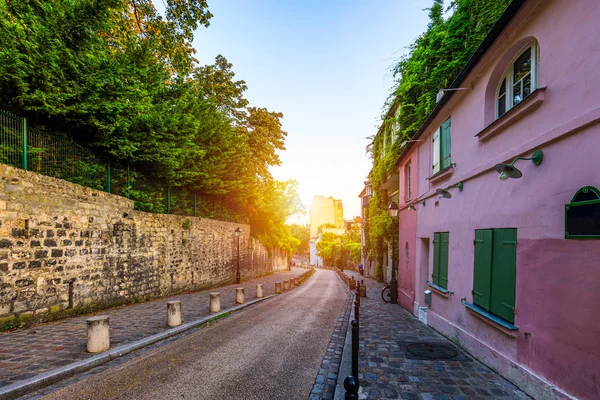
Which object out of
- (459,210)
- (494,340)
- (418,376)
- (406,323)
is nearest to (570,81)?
(459,210)

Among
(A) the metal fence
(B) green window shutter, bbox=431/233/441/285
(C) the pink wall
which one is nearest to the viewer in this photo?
(A) the metal fence

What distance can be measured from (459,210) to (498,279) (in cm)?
225

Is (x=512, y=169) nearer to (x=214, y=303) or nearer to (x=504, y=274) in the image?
(x=504, y=274)

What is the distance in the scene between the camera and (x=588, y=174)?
12.0 feet

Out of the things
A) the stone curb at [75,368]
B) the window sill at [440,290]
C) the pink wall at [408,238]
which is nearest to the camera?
the stone curb at [75,368]

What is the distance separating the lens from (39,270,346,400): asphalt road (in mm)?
4492

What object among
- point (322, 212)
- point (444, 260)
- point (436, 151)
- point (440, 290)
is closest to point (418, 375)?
point (440, 290)

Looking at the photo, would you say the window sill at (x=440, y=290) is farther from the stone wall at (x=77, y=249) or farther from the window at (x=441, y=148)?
the stone wall at (x=77, y=249)

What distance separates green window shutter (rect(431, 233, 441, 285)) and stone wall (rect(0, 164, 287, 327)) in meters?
10.2

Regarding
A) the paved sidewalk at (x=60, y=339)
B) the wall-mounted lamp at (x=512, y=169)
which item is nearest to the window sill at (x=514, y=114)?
the wall-mounted lamp at (x=512, y=169)

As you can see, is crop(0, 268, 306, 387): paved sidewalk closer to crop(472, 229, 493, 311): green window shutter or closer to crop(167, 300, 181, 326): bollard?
crop(167, 300, 181, 326): bollard

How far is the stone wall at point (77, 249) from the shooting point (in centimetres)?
706

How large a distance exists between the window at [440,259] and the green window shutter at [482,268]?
1.77 meters

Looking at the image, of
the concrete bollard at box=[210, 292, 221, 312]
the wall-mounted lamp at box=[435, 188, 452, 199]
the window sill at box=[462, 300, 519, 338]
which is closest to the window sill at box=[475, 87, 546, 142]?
the wall-mounted lamp at box=[435, 188, 452, 199]
